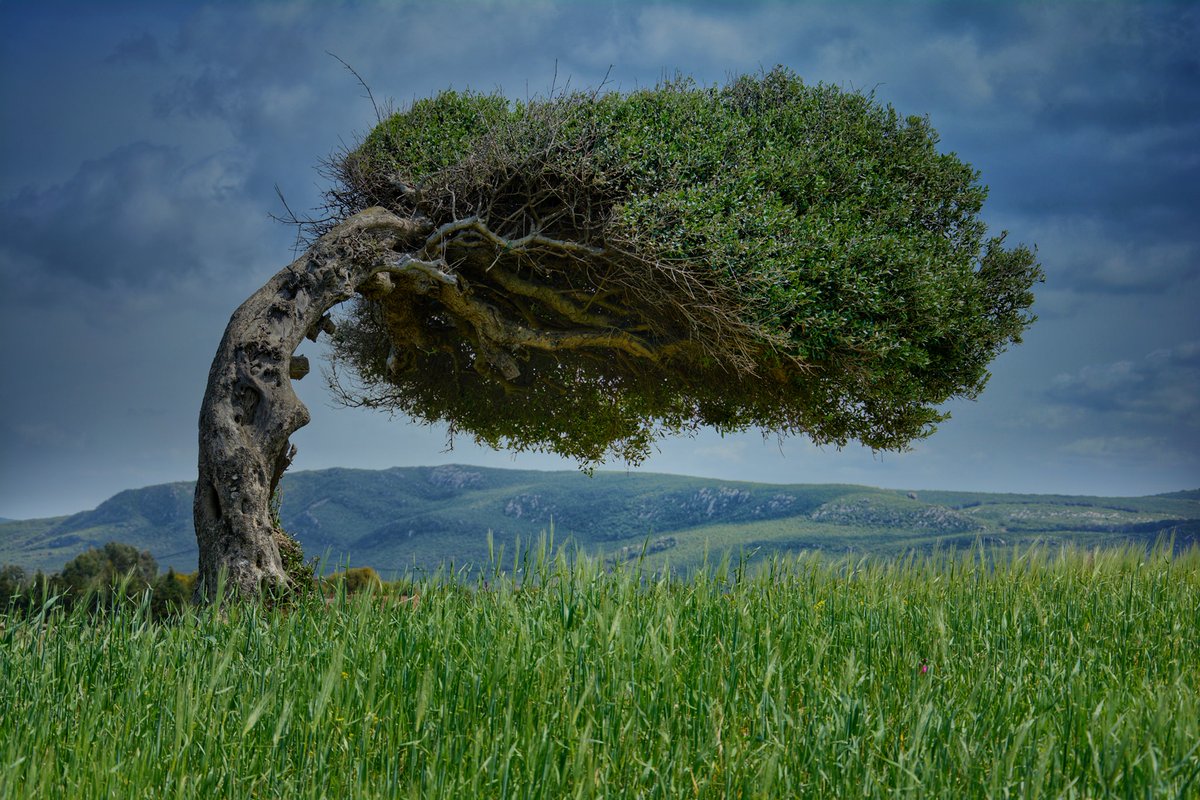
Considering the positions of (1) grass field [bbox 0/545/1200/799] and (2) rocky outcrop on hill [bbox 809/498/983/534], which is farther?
(2) rocky outcrop on hill [bbox 809/498/983/534]

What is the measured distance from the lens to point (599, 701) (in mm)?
3146

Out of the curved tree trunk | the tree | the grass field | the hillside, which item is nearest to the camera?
the grass field

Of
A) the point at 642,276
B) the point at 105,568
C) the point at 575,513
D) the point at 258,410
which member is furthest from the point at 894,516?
the point at 258,410

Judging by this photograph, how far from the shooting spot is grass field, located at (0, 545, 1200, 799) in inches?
107

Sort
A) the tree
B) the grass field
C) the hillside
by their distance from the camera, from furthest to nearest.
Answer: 1. the hillside
2. the tree
3. the grass field

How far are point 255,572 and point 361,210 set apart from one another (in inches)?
Result: 176

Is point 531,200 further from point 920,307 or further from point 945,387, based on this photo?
point 945,387

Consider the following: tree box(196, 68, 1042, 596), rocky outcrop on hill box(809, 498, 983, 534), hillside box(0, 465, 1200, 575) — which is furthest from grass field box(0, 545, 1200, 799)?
rocky outcrop on hill box(809, 498, 983, 534)

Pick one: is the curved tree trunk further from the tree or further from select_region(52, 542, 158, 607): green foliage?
select_region(52, 542, 158, 607): green foliage

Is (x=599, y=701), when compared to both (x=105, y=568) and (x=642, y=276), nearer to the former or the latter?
(x=642, y=276)

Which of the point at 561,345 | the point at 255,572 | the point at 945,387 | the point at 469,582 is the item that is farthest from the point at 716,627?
the point at 945,387

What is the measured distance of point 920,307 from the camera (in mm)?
10000

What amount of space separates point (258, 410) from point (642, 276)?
14.4ft

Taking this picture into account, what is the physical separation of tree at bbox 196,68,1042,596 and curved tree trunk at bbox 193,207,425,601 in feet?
0.07
